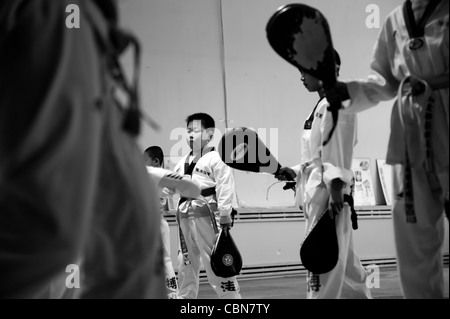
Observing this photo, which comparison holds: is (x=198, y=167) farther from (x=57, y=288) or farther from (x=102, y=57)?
(x=102, y=57)

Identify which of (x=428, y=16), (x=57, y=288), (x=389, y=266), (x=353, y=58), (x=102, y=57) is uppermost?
→ (x=353, y=58)

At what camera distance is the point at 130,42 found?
1.16m

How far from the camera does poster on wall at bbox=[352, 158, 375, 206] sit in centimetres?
789

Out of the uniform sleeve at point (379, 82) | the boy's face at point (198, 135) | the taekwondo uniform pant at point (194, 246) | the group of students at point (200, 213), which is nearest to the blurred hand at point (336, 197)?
the uniform sleeve at point (379, 82)

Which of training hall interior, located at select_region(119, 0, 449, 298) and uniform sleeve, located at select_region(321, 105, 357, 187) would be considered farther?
training hall interior, located at select_region(119, 0, 449, 298)

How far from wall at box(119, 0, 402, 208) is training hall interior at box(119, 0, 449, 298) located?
0.04 feet

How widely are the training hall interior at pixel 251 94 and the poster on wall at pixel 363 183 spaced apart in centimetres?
2

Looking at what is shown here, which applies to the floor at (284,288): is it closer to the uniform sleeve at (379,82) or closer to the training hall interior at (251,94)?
the training hall interior at (251,94)

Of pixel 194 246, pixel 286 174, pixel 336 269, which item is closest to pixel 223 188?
pixel 194 246

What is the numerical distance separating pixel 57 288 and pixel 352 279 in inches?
73.4

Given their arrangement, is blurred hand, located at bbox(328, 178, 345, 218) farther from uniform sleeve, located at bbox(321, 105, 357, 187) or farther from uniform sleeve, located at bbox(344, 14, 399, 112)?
uniform sleeve, located at bbox(344, 14, 399, 112)

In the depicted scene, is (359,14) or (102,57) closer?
(102,57)

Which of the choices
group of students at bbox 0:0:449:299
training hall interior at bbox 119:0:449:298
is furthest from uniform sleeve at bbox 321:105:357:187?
training hall interior at bbox 119:0:449:298
